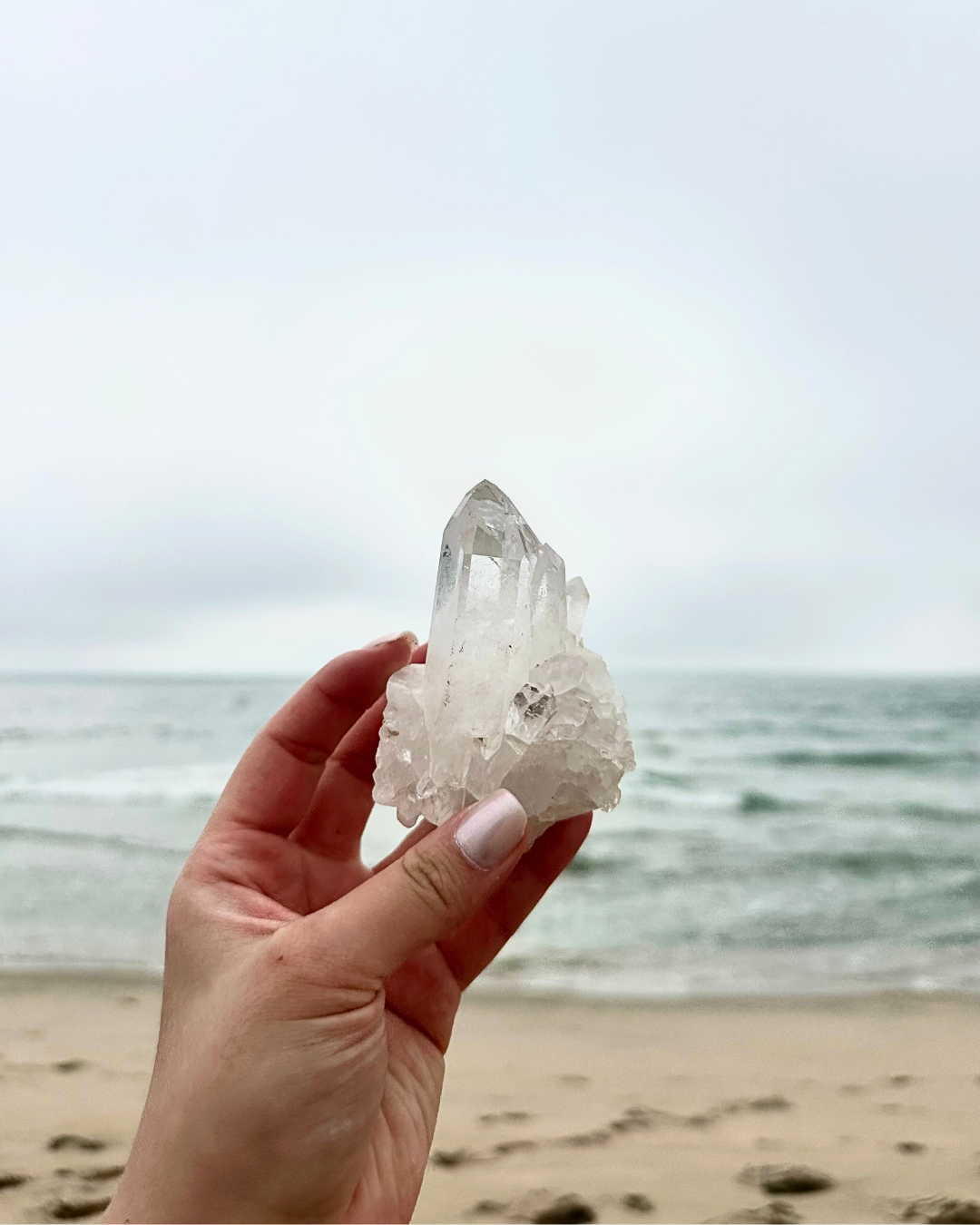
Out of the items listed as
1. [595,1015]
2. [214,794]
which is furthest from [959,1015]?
[214,794]

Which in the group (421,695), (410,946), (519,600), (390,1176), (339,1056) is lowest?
(390,1176)

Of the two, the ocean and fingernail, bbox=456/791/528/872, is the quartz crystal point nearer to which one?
fingernail, bbox=456/791/528/872

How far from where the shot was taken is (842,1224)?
3002mm

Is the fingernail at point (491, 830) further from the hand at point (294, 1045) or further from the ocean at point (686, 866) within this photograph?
the ocean at point (686, 866)

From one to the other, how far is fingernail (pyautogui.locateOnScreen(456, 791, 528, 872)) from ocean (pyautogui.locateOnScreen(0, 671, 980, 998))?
13.8ft

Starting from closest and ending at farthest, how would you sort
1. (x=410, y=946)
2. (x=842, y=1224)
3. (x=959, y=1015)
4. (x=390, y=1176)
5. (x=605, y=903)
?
(x=410, y=946) < (x=390, y=1176) < (x=842, y=1224) < (x=959, y=1015) < (x=605, y=903)

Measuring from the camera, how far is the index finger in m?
2.24

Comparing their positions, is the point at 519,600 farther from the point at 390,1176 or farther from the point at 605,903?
the point at 605,903

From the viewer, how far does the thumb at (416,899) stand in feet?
5.15

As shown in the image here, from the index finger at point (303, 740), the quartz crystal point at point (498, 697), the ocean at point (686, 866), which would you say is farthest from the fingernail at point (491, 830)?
the ocean at point (686, 866)

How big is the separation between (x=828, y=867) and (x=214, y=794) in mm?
8013

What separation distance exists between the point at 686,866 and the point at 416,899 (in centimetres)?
775

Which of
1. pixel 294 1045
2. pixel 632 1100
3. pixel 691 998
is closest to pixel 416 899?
pixel 294 1045

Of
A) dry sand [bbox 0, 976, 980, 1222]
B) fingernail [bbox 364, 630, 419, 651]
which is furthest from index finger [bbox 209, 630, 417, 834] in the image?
dry sand [bbox 0, 976, 980, 1222]
